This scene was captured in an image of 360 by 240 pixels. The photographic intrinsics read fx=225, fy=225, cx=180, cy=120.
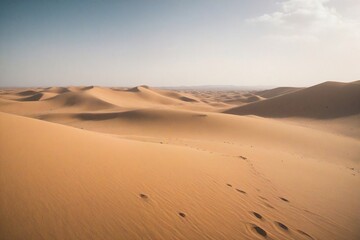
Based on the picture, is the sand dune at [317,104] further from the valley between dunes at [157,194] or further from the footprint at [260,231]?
the footprint at [260,231]

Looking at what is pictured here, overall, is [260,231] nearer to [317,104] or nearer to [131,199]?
[131,199]

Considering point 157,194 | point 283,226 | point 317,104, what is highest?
point 317,104

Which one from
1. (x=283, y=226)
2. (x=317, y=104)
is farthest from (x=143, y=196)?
(x=317, y=104)

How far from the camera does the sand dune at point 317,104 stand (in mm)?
25909

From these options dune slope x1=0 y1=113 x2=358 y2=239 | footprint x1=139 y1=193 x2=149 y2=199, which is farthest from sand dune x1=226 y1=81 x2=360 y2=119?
footprint x1=139 y1=193 x2=149 y2=199

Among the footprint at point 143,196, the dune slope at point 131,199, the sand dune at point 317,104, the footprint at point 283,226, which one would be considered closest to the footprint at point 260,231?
the dune slope at point 131,199

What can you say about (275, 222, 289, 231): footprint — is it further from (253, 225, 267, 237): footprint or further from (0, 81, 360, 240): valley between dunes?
(253, 225, 267, 237): footprint

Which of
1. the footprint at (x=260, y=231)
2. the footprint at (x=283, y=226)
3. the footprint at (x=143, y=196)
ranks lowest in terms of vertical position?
the footprint at (x=283, y=226)

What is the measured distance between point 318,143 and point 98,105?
32.4m

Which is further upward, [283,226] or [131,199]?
[131,199]

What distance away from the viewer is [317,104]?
2870cm

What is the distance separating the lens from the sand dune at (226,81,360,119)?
25.9m

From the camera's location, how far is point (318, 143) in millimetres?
14789

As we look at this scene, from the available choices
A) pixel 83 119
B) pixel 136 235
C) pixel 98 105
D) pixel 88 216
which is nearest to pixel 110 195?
pixel 88 216
